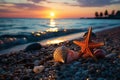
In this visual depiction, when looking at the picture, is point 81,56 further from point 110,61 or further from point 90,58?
point 110,61

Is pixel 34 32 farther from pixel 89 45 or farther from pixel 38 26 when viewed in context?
pixel 89 45

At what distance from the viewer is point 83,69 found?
11.9 ft

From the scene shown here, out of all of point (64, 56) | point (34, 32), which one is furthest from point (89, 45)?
point (34, 32)

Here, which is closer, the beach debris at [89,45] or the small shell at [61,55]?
the beach debris at [89,45]

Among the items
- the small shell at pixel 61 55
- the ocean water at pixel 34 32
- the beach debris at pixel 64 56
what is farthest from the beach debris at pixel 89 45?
the ocean water at pixel 34 32

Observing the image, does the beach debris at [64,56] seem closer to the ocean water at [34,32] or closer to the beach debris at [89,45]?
the beach debris at [89,45]

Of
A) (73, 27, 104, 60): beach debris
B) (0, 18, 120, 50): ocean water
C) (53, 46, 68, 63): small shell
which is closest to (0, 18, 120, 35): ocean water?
(0, 18, 120, 50): ocean water

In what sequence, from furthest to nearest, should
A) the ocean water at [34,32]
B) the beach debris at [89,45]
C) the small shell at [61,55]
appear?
the ocean water at [34,32], the small shell at [61,55], the beach debris at [89,45]

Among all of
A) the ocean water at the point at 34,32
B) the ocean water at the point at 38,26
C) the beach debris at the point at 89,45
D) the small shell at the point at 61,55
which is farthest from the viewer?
the ocean water at the point at 38,26

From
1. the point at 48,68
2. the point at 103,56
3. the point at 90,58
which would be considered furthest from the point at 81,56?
the point at 48,68

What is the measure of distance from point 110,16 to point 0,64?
10283 centimetres

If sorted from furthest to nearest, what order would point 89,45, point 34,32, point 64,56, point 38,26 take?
point 38,26, point 34,32, point 64,56, point 89,45

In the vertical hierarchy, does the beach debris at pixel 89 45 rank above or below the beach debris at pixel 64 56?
above

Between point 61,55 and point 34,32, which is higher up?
point 61,55
